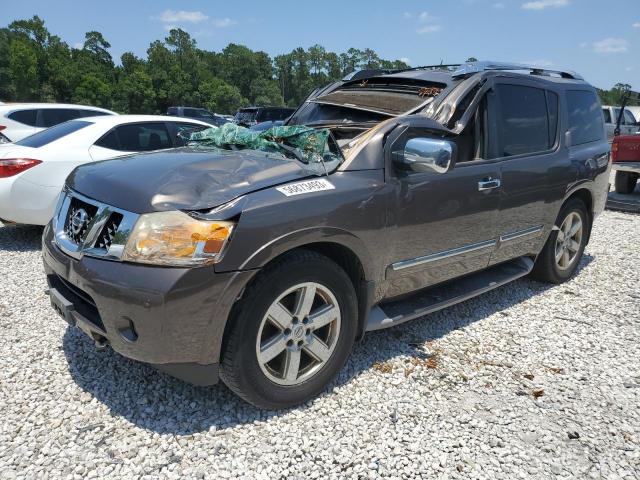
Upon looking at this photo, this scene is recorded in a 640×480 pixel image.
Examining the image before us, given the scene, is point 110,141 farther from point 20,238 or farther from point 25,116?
point 25,116

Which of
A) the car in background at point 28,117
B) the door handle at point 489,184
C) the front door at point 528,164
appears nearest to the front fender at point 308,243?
the door handle at point 489,184

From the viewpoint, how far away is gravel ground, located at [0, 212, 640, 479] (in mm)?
2260

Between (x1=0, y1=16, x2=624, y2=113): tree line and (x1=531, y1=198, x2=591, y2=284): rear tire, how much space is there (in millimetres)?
45033

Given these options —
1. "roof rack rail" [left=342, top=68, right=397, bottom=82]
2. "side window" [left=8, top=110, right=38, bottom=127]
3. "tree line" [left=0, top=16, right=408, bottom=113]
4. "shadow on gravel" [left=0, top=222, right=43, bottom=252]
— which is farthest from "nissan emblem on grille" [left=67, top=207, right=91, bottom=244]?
"tree line" [left=0, top=16, right=408, bottom=113]

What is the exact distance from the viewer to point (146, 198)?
2295 mm

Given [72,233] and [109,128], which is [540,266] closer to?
[72,233]

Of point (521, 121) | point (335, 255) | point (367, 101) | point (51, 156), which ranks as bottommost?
point (335, 255)

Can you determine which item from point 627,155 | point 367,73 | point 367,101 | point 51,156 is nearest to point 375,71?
point 367,73

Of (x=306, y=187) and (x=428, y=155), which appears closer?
(x=306, y=187)

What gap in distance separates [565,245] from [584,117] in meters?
1.28

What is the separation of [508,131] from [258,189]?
2.35 meters

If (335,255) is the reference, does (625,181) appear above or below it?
below

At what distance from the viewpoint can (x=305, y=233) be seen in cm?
243

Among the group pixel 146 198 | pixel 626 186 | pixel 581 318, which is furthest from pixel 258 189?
pixel 626 186
